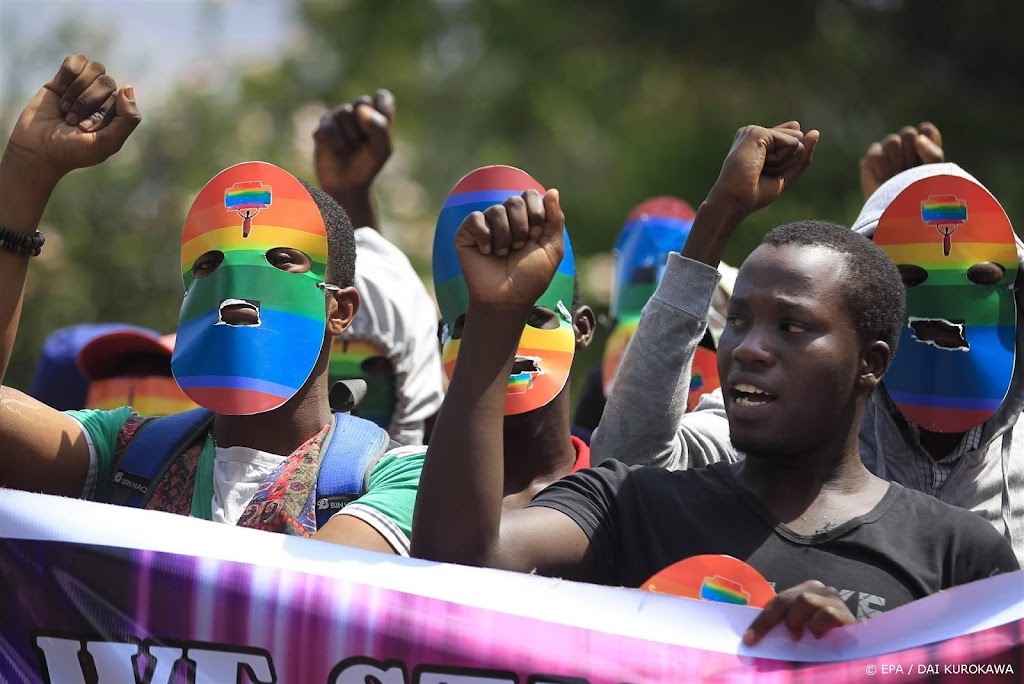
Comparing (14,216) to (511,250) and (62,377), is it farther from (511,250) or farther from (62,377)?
(62,377)

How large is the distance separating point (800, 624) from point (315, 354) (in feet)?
4.86

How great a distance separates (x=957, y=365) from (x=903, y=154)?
1.51 m

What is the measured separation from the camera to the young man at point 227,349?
326cm

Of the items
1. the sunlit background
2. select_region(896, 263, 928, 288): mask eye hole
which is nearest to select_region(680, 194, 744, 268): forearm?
select_region(896, 263, 928, 288): mask eye hole

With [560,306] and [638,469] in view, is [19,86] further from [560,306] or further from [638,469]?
[638,469]

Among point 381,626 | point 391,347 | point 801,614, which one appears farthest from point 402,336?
point 801,614

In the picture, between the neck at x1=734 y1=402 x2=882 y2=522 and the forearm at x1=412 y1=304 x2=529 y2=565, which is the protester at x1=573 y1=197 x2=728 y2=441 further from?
the forearm at x1=412 y1=304 x2=529 y2=565

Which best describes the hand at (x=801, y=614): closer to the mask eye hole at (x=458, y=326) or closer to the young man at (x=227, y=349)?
the young man at (x=227, y=349)

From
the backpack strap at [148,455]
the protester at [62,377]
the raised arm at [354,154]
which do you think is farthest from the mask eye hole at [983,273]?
the protester at [62,377]

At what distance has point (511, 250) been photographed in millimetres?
2885

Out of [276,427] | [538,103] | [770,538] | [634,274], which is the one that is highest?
[538,103]

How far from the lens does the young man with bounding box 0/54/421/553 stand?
3260mm

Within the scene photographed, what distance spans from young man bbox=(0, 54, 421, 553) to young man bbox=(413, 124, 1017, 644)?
0.38 meters

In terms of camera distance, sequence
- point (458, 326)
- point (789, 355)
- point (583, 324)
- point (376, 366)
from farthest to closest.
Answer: point (376, 366) < point (583, 324) < point (458, 326) < point (789, 355)
